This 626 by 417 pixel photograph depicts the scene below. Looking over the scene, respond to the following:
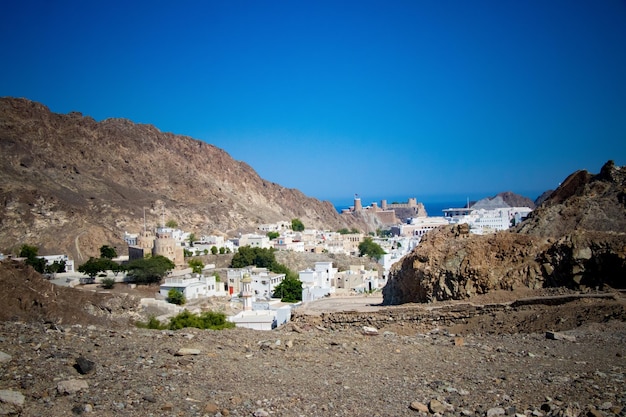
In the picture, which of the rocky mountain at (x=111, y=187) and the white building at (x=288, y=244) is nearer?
the rocky mountain at (x=111, y=187)

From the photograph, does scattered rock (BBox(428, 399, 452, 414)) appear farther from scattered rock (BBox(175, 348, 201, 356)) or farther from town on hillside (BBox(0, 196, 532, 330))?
town on hillside (BBox(0, 196, 532, 330))

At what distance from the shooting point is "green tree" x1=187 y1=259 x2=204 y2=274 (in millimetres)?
41438

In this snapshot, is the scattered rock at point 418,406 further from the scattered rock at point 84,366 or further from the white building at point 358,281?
the white building at point 358,281

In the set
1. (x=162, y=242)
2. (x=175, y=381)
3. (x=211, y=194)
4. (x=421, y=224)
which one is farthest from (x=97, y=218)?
(x=175, y=381)

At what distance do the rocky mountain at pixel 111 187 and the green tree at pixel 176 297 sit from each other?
20.0 meters

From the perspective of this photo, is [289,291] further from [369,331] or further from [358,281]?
[369,331]

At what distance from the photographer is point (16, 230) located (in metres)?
49.7

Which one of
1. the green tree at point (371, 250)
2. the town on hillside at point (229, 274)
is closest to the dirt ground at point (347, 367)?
the town on hillside at point (229, 274)

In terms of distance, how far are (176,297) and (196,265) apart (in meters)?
11.1

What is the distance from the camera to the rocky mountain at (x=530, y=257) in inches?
418

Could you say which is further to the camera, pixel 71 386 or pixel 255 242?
pixel 255 242

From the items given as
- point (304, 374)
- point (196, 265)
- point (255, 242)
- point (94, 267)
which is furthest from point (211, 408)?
point (255, 242)

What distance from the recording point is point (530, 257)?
11.6m

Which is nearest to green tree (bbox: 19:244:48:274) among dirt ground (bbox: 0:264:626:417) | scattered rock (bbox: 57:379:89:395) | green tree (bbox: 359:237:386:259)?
green tree (bbox: 359:237:386:259)
